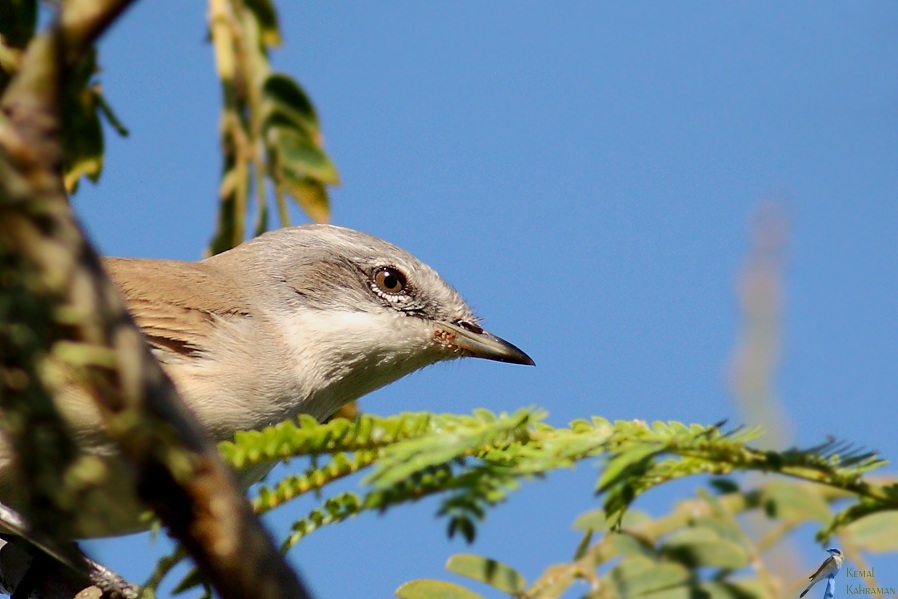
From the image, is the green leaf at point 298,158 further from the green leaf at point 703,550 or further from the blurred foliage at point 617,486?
the green leaf at point 703,550

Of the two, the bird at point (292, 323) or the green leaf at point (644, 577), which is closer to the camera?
the green leaf at point (644, 577)

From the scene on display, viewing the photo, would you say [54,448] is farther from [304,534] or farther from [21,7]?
[21,7]

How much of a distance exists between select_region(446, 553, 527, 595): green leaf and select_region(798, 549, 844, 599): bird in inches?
23.8

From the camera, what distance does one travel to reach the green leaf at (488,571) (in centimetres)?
189

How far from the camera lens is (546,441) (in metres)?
1.81

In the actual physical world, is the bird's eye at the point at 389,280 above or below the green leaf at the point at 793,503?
above

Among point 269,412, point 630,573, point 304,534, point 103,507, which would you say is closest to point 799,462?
point 630,573

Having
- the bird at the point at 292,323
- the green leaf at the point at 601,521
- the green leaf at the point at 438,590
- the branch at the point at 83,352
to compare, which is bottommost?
the branch at the point at 83,352

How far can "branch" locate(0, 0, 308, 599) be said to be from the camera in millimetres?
817

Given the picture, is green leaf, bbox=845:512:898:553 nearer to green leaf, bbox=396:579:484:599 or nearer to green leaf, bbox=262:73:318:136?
green leaf, bbox=396:579:484:599

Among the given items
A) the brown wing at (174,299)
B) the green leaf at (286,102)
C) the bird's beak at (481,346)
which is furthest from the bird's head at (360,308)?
the green leaf at (286,102)

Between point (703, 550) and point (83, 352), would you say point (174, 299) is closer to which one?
point (703, 550)

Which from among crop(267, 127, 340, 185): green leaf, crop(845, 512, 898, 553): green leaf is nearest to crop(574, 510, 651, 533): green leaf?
crop(845, 512, 898, 553): green leaf

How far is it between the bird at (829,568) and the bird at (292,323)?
6.22 ft
